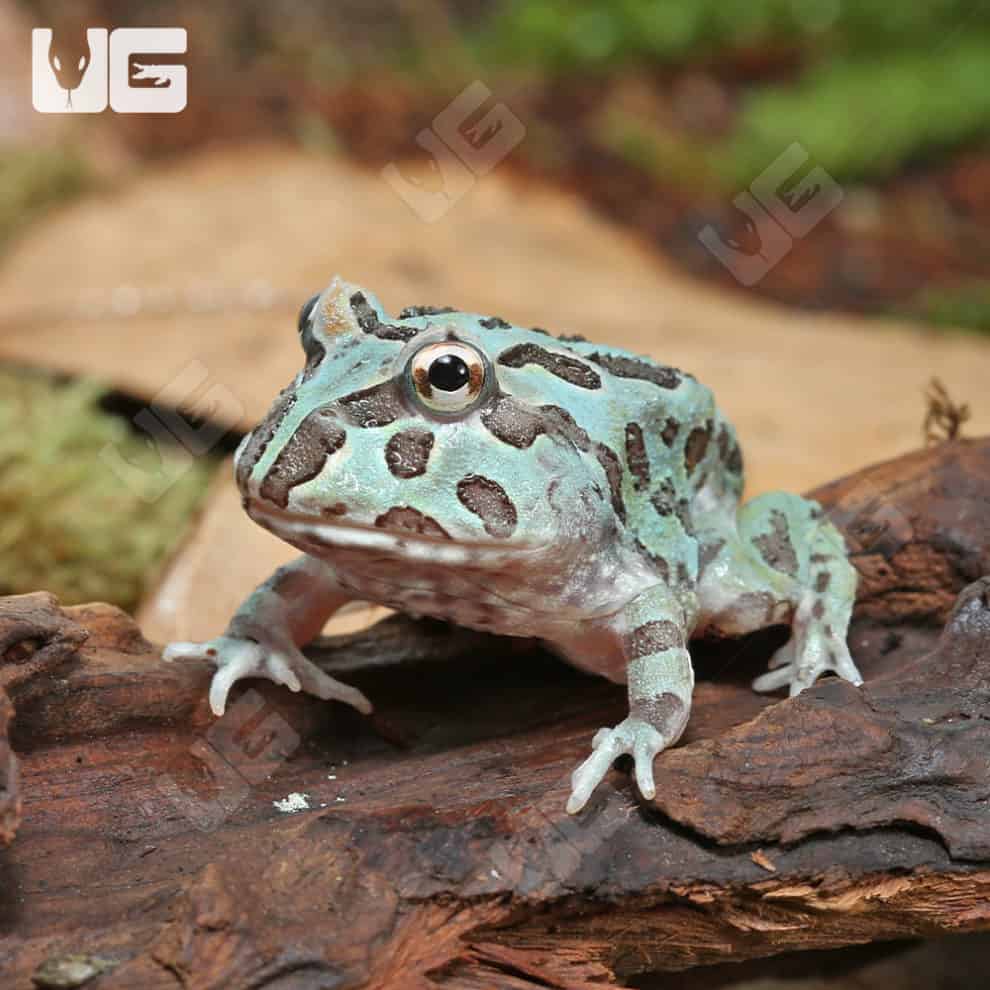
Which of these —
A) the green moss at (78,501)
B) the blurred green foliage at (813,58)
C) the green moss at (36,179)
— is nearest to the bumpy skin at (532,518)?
the green moss at (78,501)

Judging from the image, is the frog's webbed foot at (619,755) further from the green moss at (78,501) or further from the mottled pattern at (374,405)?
the green moss at (78,501)

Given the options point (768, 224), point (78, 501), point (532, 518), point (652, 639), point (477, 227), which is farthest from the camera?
point (768, 224)

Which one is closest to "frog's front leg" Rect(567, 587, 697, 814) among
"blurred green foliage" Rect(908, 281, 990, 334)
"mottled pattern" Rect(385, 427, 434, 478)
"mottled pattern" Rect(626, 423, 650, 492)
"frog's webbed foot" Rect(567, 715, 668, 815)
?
"frog's webbed foot" Rect(567, 715, 668, 815)

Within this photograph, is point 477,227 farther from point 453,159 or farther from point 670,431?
point 670,431

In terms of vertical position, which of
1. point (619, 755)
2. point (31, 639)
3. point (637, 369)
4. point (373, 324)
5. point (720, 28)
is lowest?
point (619, 755)

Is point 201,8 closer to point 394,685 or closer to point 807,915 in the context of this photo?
point 394,685

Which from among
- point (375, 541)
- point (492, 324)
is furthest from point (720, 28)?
point (375, 541)

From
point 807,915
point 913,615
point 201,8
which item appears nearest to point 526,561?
point 807,915
